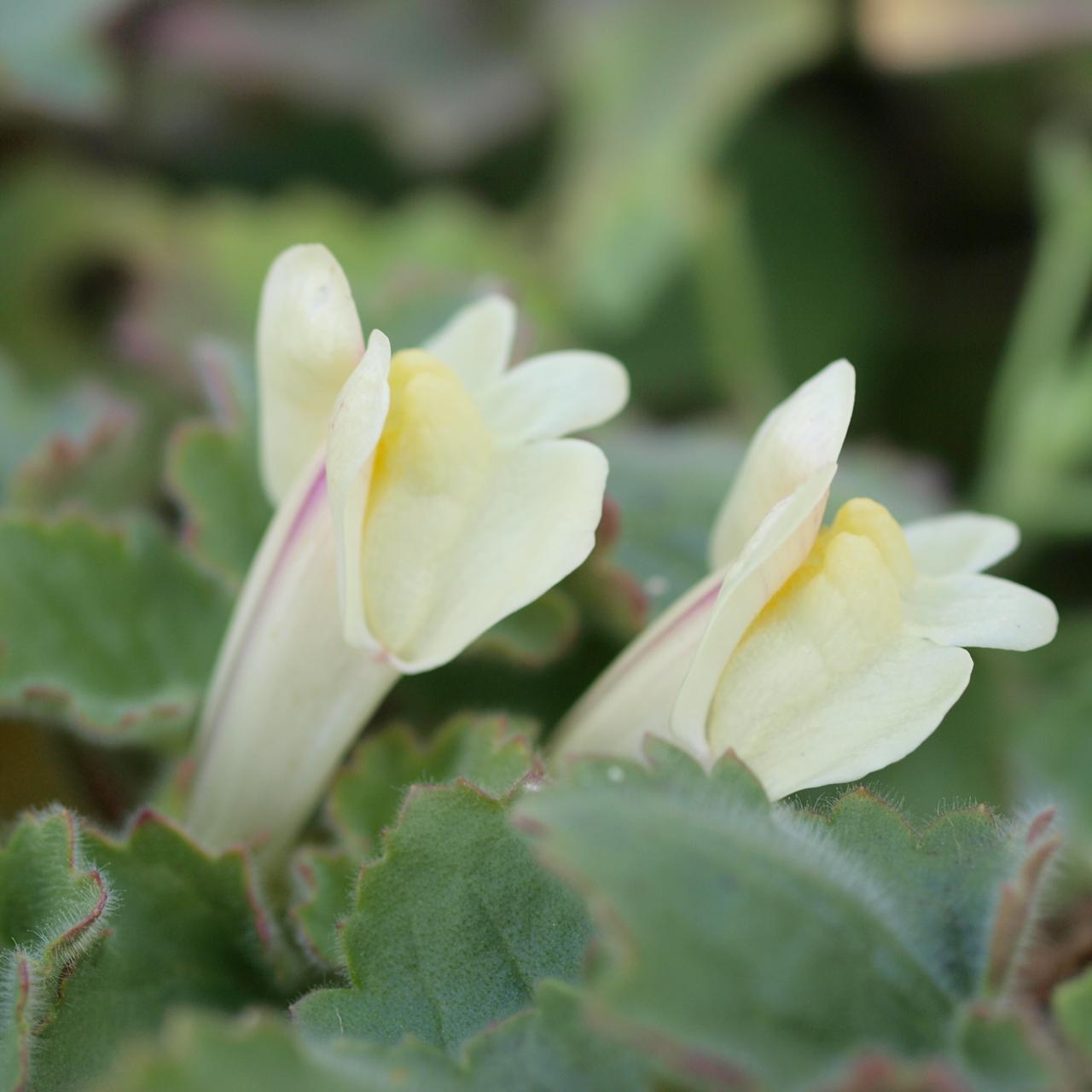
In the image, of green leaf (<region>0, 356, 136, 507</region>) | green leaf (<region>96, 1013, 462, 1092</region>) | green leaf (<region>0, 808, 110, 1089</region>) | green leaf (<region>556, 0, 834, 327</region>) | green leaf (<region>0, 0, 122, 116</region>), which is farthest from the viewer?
green leaf (<region>556, 0, 834, 327</region>)

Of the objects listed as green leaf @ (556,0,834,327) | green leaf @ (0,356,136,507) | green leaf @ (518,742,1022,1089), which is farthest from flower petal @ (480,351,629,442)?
green leaf @ (556,0,834,327)

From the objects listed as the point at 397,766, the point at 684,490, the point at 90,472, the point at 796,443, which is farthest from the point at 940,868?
the point at 90,472

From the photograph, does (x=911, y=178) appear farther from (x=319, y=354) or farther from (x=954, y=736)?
(x=319, y=354)

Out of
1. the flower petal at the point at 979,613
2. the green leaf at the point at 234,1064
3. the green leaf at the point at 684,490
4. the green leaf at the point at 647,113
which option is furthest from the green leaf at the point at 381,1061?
the green leaf at the point at 647,113

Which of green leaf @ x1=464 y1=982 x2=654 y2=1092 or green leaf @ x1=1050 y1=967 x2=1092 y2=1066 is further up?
green leaf @ x1=1050 y1=967 x2=1092 y2=1066

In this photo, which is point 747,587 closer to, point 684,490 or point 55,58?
point 684,490

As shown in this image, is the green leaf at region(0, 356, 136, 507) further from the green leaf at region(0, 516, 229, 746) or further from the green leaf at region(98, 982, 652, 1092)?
the green leaf at region(98, 982, 652, 1092)

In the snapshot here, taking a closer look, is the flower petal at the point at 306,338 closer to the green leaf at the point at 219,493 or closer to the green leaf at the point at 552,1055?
the green leaf at the point at 219,493
